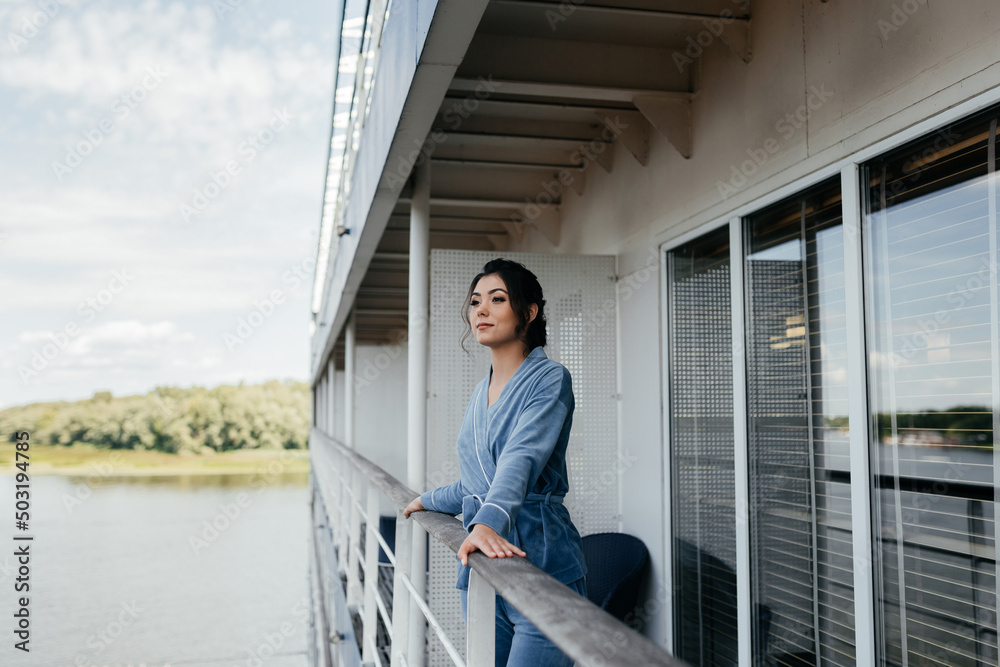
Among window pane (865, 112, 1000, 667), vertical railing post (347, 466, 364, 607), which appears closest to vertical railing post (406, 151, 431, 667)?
vertical railing post (347, 466, 364, 607)

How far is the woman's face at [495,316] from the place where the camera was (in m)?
1.71

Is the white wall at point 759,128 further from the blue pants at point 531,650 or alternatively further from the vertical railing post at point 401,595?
the vertical railing post at point 401,595

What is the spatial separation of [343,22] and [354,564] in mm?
3709

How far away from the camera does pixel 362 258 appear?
16.1 feet

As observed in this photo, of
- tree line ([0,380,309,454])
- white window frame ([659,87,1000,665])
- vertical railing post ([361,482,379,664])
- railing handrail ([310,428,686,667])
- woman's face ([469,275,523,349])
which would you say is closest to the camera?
railing handrail ([310,428,686,667])

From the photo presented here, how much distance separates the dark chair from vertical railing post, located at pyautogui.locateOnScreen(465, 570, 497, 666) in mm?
2535

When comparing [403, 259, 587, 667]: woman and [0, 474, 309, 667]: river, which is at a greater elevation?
[403, 259, 587, 667]: woman

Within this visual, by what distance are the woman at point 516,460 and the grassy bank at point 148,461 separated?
21.7 meters

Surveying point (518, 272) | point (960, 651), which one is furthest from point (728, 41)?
point (960, 651)

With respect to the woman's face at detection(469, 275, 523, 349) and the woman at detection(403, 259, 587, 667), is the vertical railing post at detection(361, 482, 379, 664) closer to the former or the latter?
the woman at detection(403, 259, 587, 667)

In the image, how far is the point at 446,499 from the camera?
1758mm

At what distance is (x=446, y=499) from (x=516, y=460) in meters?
0.42

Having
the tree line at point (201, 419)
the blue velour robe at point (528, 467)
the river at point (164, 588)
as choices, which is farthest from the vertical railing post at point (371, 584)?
the tree line at point (201, 419)

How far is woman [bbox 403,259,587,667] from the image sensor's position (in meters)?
1.37
